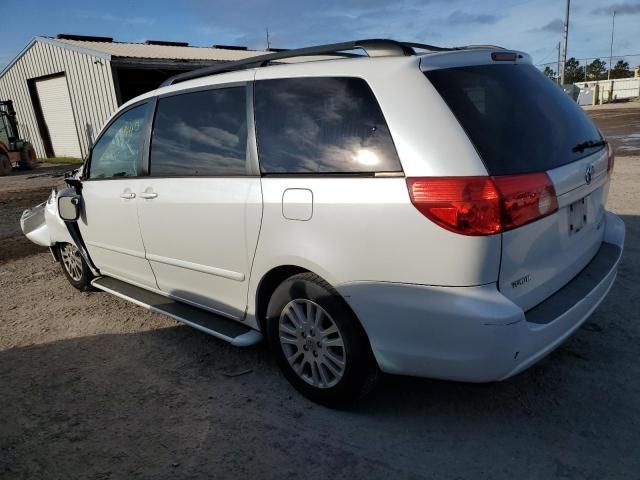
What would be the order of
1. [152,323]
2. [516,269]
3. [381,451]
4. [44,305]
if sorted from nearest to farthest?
[516,269], [381,451], [152,323], [44,305]

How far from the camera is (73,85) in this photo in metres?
19.5

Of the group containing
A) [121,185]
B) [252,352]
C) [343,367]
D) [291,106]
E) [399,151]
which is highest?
[291,106]

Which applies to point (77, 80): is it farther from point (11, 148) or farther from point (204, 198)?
point (204, 198)

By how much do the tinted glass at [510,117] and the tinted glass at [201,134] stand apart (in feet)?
4.11

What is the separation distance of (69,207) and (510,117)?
3.88 meters

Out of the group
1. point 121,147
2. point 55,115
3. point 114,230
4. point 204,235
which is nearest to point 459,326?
point 204,235

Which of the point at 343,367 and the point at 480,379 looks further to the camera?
the point at 343,367

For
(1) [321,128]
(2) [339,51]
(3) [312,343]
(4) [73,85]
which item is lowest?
(3) [312,343]

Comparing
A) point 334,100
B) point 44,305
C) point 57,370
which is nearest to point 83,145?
point 44,305

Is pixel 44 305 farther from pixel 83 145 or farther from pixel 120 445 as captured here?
pixel 83 145

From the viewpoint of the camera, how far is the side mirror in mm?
4438

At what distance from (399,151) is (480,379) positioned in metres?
1.10

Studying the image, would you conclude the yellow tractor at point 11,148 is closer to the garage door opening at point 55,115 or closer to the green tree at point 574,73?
the garage door opening at point 55,115

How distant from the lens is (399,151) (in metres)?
2.26
